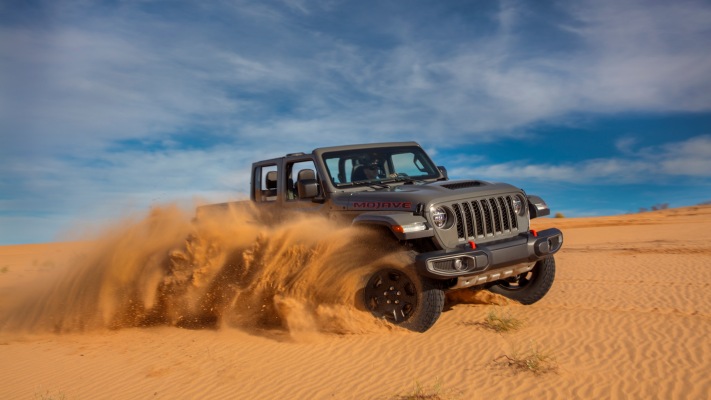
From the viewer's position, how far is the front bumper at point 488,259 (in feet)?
18.2

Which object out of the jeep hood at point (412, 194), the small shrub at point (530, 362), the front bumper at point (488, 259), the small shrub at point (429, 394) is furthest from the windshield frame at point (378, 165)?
the small shrub at point (429, 394)

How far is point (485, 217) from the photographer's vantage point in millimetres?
6207

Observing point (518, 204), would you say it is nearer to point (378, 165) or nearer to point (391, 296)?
point (378, 165)

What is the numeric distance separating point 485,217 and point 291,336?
2702 millimetres

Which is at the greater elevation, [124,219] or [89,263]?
[124,219]

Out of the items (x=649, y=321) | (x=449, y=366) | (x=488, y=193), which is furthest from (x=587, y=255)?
(x=449, y=366)

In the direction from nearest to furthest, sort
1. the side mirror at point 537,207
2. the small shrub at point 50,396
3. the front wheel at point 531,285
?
the small shrub at point 50,396 < the side mirror at point 537,207 < the front wheel at point 531,285

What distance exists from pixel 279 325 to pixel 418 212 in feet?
8.31

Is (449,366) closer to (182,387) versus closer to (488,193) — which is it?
(488,193)

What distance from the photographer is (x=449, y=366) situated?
5.43 m

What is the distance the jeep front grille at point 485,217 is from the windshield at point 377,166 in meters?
1.27

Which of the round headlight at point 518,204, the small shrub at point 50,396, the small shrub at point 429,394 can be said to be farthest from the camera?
the round headlight at point 518,204

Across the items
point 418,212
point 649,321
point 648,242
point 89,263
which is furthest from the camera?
point 648,242

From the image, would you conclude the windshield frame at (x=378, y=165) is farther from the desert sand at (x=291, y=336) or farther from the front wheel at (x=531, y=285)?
the front wheel at (x=531, y=285)
